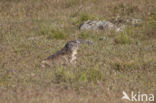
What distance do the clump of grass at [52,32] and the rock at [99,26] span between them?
52.5 inches

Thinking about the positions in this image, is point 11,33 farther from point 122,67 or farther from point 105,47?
point 122,67

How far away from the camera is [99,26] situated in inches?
527

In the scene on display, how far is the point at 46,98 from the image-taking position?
548 cm

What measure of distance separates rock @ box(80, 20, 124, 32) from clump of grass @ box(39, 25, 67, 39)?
1333 mm

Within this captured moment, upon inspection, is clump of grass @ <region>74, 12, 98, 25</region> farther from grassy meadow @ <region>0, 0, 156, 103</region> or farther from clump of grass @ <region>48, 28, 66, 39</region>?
clump of grass @ <region>48, 28, 66, 39</region>

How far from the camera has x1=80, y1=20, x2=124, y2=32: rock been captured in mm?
13039

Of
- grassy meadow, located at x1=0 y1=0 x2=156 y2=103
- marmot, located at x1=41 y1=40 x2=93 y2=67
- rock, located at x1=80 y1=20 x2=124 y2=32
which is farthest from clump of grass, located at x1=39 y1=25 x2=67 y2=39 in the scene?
marmot, located at x1=41 y1=40 x2=93 y2=67

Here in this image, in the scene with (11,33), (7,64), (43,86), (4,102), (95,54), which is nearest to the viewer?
(4,102)

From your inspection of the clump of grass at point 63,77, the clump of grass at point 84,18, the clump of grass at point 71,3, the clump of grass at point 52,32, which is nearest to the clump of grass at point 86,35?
the clump of grass at point 52,32

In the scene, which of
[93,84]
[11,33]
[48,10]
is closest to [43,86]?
[93,84]

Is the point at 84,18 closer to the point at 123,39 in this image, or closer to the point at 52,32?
the point at 52,32

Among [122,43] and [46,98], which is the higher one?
[46,98]

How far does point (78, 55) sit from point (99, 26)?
4.08 metres

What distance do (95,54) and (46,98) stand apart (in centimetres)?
428
